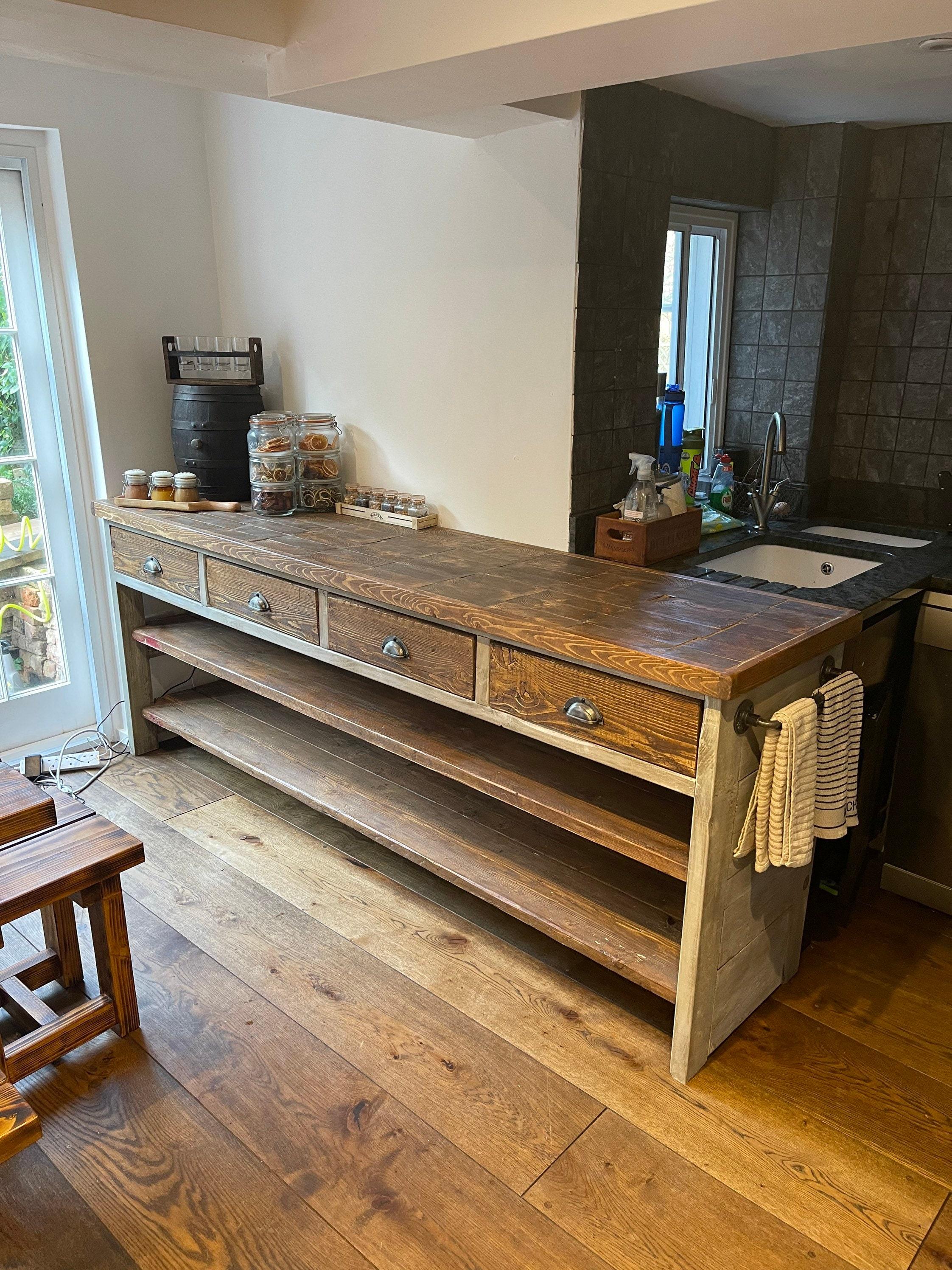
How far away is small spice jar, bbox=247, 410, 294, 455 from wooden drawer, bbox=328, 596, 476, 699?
76 centimetres

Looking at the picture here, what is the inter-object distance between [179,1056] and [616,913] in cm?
94

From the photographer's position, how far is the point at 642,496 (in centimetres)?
232

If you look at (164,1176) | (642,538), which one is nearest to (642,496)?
(642,538)

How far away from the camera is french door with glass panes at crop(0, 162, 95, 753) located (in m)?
2.90

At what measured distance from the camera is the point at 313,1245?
1.51 metres

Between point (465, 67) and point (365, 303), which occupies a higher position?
point (465, 67)

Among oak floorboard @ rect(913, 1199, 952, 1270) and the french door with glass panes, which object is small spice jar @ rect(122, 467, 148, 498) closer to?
the french door with glass panes

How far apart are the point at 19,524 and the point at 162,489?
0.55 metres

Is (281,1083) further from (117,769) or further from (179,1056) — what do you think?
(117,769)

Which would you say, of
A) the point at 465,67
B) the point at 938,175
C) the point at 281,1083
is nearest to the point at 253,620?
the point at 281,1083

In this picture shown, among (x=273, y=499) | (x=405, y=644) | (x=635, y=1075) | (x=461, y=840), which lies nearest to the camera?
(x=635, y=1075)

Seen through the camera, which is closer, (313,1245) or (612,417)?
(313,1245)

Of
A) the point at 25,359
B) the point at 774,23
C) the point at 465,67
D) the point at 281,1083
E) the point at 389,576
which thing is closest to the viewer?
the point at 774,23

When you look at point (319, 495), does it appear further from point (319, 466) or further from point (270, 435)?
point (270, 435)
